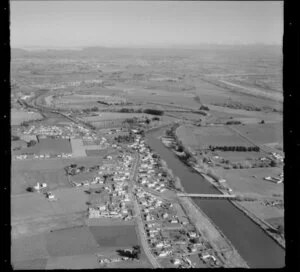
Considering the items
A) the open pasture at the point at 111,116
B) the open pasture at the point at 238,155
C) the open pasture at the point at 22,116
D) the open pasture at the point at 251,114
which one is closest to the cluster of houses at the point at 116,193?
the open pasture at the point at 238,155

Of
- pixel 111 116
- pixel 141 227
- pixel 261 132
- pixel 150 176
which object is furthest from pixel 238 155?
pixel 111 116

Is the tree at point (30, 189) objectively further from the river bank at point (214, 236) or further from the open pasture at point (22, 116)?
the open pasture at point (22, 116)

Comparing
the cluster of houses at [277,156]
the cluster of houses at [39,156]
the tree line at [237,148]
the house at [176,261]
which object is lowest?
the house at [176,261]

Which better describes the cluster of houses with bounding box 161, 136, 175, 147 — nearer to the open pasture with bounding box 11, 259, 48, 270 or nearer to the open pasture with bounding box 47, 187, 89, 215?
the open pasture with bounding box 47, 187, 89, 215

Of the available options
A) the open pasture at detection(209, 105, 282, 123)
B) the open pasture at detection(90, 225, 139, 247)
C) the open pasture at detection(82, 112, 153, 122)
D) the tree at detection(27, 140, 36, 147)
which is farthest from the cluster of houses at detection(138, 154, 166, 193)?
the open pasture at detection(209, 105, 282, 123)

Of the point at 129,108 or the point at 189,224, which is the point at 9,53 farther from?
the point at 129,108

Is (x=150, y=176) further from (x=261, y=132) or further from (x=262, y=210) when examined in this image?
(x=261, y=132)
